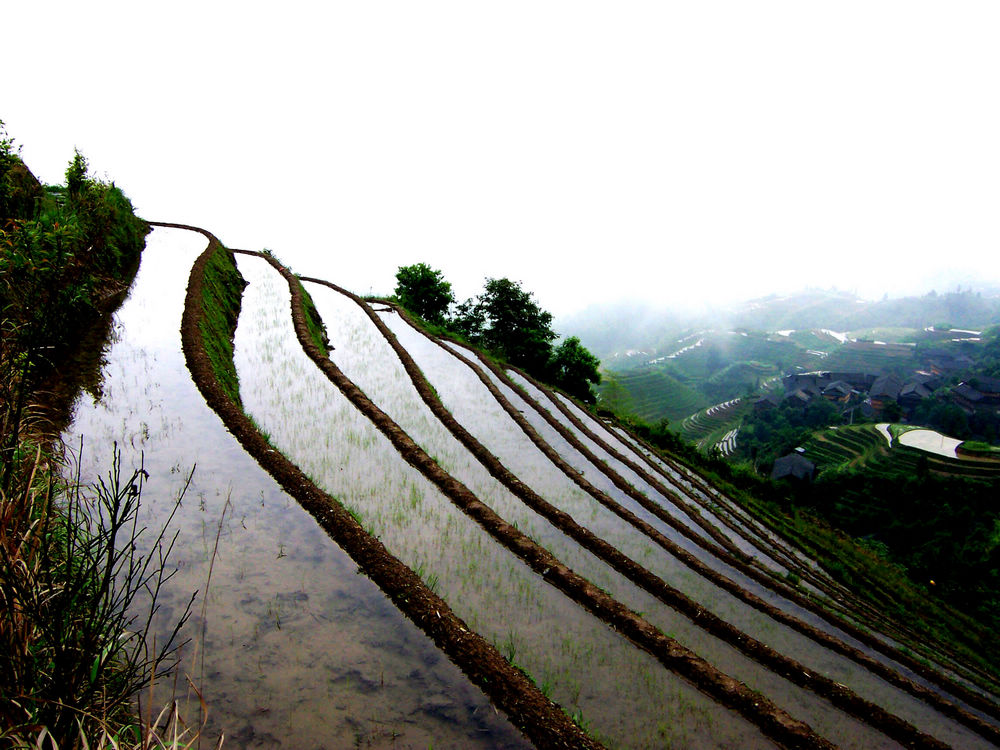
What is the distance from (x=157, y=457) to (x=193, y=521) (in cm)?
187

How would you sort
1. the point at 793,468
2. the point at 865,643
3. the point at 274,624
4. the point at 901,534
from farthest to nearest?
the point at 793,468, the point at 901,534, the point at 865,643, the point at 274,624

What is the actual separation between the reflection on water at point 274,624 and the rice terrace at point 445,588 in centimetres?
3

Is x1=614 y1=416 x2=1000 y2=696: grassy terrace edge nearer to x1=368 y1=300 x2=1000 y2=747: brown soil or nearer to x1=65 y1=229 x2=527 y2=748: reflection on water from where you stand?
x1=368 y1=300 x2=1000 y2=747: brown soil

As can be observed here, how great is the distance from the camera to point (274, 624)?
15.7ft

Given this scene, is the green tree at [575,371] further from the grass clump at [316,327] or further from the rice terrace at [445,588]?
the grass clump at [316,327]

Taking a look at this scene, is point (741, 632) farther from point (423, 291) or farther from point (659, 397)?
point (659, 397)

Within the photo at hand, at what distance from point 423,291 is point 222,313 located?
1742cm

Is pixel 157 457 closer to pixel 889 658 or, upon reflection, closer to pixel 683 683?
pixel 683 683

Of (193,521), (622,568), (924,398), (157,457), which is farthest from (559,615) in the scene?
(924,398)

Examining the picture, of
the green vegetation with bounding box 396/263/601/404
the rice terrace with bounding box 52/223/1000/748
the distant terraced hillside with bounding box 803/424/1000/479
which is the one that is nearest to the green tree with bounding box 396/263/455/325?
the green vegetation with bounding box 396/263/601/404

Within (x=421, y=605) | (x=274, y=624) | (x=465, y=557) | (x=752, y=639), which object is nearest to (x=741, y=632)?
(x=752, y=639)

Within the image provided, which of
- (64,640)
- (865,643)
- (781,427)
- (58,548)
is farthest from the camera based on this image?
(781,427)

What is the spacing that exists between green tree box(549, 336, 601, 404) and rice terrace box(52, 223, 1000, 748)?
15069 millimetres

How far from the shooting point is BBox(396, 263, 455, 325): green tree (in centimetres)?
3170
